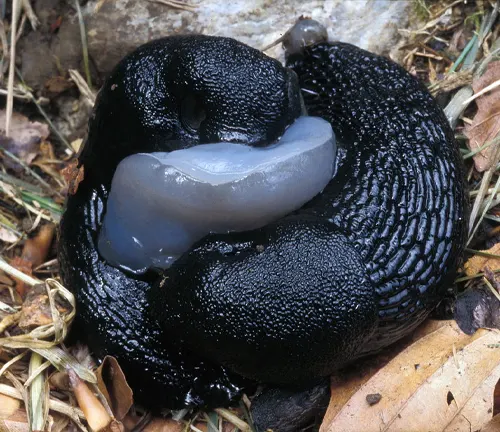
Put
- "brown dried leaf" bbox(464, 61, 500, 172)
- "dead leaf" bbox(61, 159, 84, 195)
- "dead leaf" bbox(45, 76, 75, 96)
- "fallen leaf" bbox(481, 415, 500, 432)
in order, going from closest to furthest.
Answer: "fallen leaf" bbox(481, 415, 500, 432)
"dead leaf" bbox(61, 159, 84, 195)
"brown dried leaf" bbox(464, 61, 500, 172)
"dead leaf" bbox(45, 76, 75, 96)

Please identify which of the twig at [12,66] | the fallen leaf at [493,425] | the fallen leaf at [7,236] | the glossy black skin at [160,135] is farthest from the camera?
the twig at [12,66]

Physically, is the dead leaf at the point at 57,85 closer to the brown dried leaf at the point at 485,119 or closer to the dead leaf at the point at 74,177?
the dead leaf at the point at 74,177

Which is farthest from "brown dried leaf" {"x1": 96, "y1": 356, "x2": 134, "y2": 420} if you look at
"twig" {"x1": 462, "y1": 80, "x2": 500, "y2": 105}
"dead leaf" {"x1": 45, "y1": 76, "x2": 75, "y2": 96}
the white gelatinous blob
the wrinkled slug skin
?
"twig" {"x1": 462, "y1": 80, "x2": 500, "y2": 105}

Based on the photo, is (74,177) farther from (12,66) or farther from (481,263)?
(481,263)

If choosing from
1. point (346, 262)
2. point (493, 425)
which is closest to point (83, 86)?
point (346, 262)

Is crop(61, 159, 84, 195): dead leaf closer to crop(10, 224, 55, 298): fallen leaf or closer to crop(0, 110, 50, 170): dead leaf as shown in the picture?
crop(10, 224, 55, 298): fallen leaf

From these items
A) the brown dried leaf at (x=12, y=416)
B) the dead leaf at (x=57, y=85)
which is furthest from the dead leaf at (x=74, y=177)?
the brown dried leaf at (x=12, y=416)

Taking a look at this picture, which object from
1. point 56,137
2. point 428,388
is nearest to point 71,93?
point 56,137
